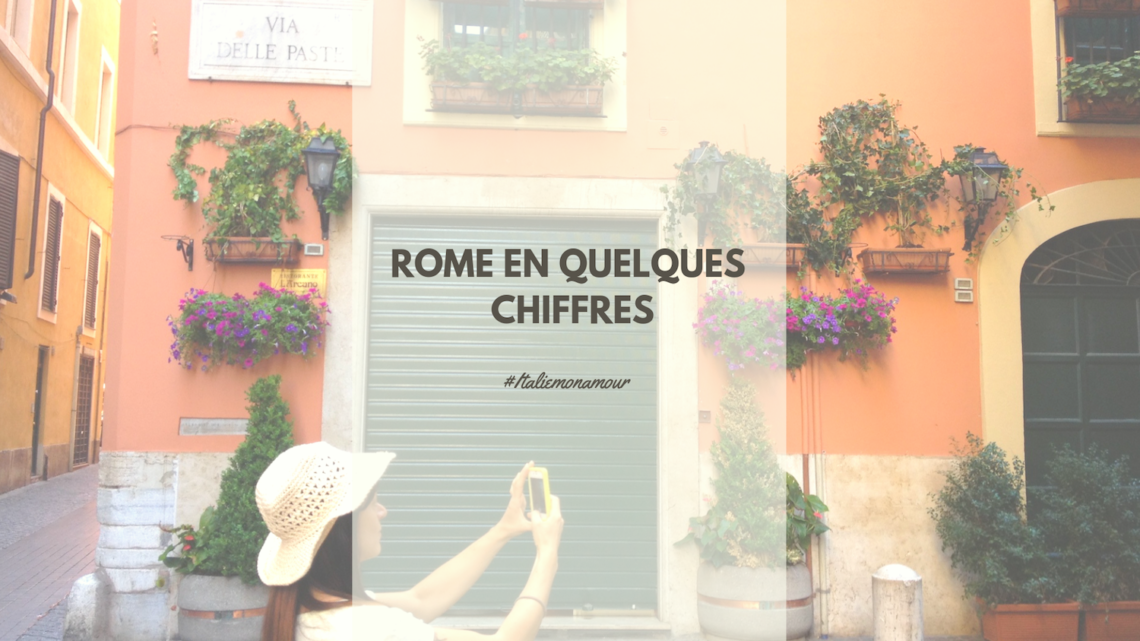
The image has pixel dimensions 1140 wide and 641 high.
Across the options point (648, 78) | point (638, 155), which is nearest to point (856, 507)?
point (638, 155)

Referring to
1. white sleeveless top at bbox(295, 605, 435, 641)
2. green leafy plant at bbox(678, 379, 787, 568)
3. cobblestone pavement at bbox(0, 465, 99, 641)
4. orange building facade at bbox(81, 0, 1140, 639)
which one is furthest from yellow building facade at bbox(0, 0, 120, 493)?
white sleeveless top at bbox(295, 605, 435, 641)

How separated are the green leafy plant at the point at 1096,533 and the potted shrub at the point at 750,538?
66.3 inches

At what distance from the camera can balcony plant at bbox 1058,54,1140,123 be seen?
22.0ft

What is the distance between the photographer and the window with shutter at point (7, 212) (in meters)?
10.9

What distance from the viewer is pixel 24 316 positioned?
13.1 metres

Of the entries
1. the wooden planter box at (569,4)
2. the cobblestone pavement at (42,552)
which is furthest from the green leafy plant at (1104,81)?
the cobblestone pavement at (42,552)

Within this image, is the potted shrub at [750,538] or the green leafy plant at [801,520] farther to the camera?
the green leafy plant at [801,520]

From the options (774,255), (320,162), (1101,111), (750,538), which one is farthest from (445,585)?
(1101,111)

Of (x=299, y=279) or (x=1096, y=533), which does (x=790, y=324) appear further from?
(x=299, y=279)

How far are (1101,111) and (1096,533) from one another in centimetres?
333

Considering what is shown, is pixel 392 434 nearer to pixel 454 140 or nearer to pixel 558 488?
pixel 558 488

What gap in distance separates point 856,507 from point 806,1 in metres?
4.07

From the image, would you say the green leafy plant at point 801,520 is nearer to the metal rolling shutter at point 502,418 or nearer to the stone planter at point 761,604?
the stone planter at point 761,604

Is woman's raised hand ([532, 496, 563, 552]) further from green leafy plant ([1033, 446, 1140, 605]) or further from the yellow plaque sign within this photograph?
green leafy plant ([1033, 446, 1140, 605])
